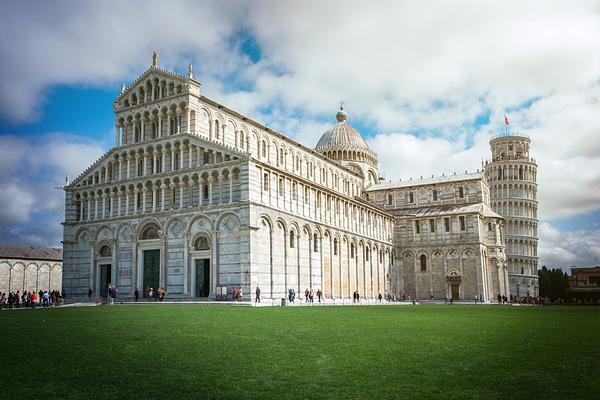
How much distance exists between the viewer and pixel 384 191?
76.6 metres

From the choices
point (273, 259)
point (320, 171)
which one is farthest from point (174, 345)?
point (320, 171)

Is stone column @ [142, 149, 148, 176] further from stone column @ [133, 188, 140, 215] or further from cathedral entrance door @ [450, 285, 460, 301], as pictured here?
cathedral entrance door @ [450, 285, 460, 301]

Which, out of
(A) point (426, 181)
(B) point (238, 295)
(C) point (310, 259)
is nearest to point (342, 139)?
(A) point (426, 181)

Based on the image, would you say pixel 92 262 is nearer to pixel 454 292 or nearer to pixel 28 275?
pixel 28 275

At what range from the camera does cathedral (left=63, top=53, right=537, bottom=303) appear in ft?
140

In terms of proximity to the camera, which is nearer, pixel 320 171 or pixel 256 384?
pixel 256 384

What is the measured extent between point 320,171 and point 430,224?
16.6m

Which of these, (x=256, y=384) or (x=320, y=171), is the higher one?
(x=320, y=171)

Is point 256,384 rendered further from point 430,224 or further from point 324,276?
point 430,224

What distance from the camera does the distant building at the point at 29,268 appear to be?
6881 centimetres

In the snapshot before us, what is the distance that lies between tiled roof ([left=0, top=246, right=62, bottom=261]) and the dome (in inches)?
1568

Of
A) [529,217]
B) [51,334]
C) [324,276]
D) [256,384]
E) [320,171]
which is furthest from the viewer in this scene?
[529,217]

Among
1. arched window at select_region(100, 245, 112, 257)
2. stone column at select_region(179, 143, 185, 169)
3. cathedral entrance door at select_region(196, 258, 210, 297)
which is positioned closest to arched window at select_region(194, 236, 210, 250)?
cathedral entrance door at select_region(196, 258, 210, 297)

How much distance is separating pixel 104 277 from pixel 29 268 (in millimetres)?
29405
